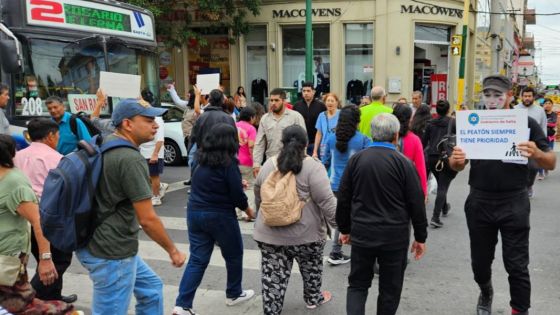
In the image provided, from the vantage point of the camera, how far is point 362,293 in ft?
11.8

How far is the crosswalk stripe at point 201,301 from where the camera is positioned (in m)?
4.36

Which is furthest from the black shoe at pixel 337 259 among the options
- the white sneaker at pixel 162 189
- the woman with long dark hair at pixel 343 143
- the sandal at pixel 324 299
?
the white sneaker at pixel 162 189

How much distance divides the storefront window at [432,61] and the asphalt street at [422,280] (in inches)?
543

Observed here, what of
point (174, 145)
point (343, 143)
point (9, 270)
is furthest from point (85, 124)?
point (174, 145)

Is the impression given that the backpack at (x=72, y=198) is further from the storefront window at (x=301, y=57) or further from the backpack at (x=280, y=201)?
the storefront window at (x=301, y=57)

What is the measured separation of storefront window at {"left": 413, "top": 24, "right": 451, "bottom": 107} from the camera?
19688 millimetres

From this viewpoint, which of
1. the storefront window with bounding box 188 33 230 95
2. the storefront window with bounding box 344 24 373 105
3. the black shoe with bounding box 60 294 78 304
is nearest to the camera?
the black shoe with bounding box 60 294 78 304

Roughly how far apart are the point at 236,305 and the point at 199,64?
1751 cm

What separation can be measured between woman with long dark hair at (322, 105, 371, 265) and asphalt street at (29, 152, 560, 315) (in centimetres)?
20

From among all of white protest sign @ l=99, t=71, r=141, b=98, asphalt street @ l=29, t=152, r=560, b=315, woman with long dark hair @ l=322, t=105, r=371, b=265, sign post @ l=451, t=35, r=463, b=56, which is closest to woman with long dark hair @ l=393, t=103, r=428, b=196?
woman with long dark hair @ l=322, t=105, r=371, b=265

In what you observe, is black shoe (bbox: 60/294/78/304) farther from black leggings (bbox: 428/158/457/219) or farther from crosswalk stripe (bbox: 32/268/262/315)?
black leggings (bbox: 428/158/457/219)

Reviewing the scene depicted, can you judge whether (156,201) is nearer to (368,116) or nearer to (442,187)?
(368,116)

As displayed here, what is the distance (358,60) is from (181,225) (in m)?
13.8

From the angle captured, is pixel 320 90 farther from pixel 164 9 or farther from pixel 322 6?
pixel 164 9
